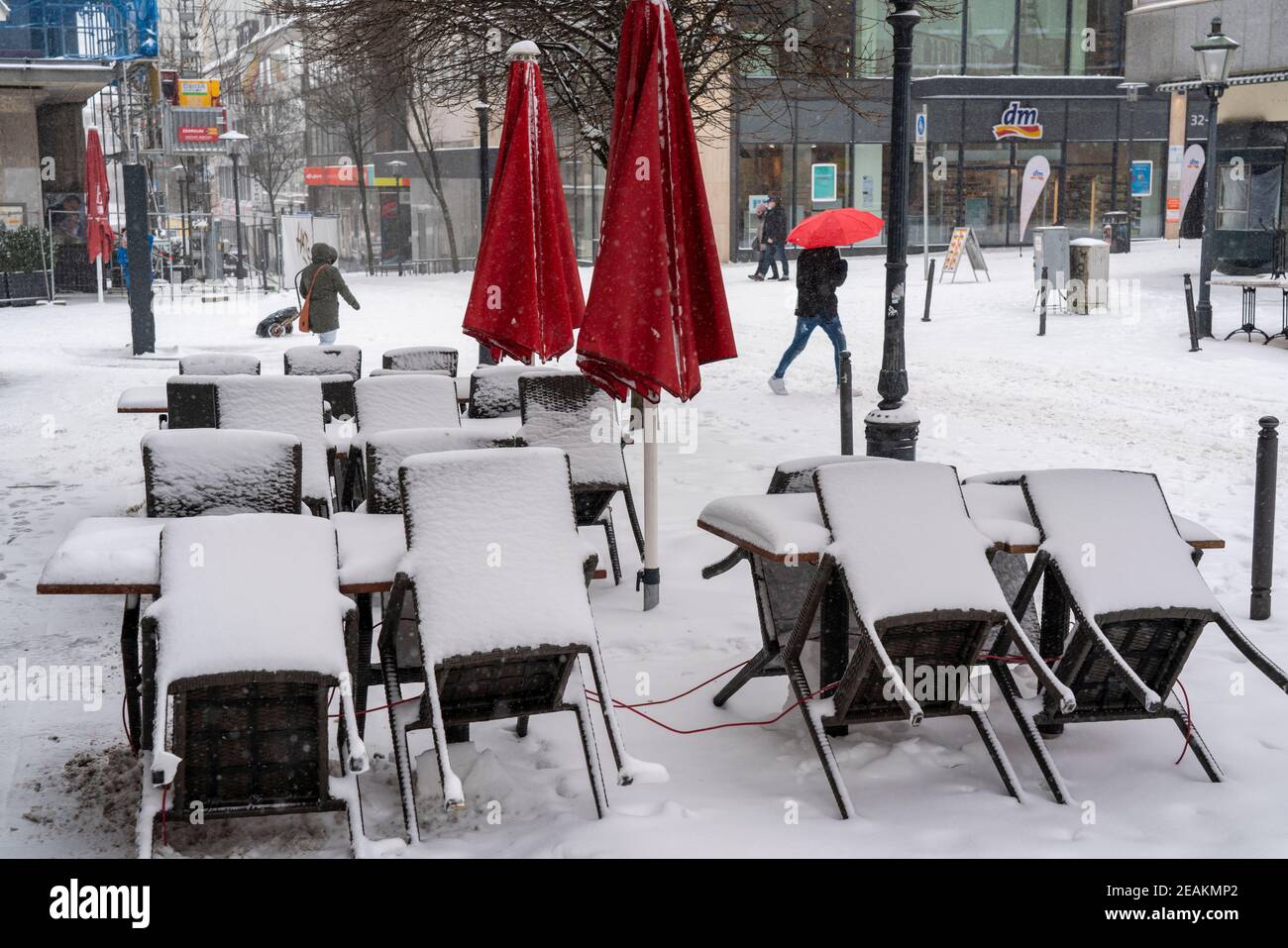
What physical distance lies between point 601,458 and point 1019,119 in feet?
114

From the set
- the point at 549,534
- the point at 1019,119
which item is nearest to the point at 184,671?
the point at 549,534

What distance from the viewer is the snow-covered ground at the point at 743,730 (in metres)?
4.44

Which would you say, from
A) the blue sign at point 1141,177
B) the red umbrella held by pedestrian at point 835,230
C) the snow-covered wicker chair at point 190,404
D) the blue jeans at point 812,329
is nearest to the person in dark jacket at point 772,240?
the blue sign at point 1141,177

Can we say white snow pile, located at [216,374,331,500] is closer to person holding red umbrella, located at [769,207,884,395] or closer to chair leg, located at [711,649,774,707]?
chair leg, located at [711,649,774,707]

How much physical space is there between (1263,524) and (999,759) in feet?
9.37

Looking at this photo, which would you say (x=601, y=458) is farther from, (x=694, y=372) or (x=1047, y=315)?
(x=1047, y=315)

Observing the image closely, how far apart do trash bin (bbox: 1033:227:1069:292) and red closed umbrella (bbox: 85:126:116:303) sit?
17.8 metres

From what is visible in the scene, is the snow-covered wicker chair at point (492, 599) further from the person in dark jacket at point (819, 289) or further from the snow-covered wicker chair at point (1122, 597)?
the person in dark jacket at point (819, 289)

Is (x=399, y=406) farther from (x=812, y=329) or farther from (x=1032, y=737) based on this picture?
(x=812, y=329)

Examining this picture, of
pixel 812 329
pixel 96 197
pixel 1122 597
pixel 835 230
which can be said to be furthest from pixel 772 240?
pixel 1122 597

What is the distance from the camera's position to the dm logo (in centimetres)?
3875

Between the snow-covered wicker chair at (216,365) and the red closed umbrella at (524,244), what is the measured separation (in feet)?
7.90

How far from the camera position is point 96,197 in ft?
87.7

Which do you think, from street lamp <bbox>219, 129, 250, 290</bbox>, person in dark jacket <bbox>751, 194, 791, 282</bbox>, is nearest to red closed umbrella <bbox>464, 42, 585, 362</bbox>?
person in dark jacket <bbox>751, 194, 791, 282</bbox>
